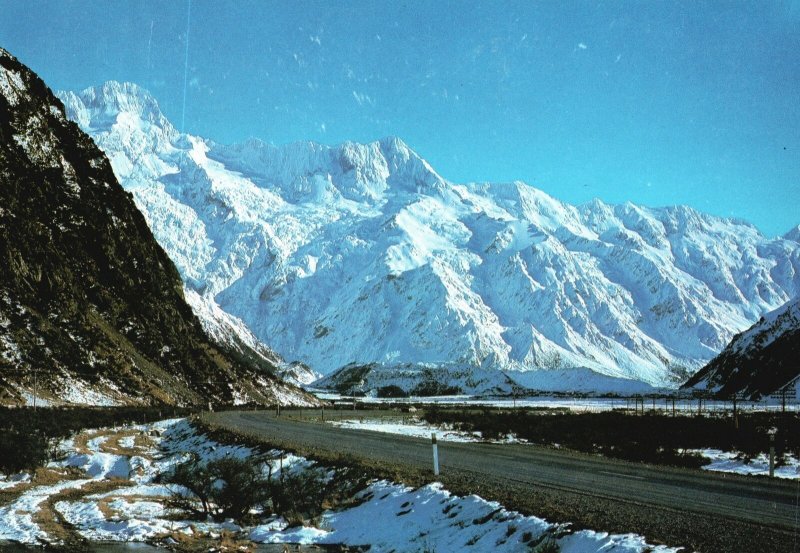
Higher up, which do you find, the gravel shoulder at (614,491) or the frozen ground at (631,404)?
the gravel shoulder at (614,491)

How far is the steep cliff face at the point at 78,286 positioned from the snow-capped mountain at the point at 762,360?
81614 millimetres

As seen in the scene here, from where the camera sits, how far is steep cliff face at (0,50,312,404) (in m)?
70.4

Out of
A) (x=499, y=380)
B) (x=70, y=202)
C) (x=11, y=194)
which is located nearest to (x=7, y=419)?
(x=11, y=194)

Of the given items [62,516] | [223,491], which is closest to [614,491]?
[223,491]

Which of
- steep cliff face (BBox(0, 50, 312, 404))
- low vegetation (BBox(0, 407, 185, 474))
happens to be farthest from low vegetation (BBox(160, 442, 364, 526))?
steep cliff face (BBox(0, 50, 312, 404))

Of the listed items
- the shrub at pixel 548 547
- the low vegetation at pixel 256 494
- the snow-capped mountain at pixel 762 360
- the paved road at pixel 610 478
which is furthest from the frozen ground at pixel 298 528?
the snow-capped mountain at pixel 762 360

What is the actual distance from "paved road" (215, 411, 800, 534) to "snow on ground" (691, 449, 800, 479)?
2.55 metres

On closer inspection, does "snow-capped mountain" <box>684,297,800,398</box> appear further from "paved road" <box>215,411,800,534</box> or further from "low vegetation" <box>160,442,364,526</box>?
"low vegetation" <box>160,442,364,526</box>

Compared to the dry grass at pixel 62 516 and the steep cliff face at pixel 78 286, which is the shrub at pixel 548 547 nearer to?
the dry grass at pixel 62 516

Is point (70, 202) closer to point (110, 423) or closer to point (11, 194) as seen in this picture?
point (11, 194)

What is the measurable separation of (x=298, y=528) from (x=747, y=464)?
1631cm

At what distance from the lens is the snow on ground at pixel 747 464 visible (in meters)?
22.4

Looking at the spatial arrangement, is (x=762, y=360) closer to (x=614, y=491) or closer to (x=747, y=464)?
(x=747, y=464)

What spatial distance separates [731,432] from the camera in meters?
34.4
